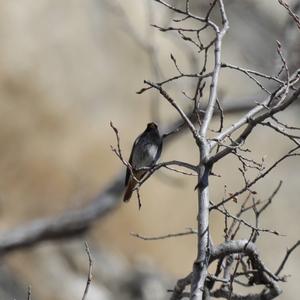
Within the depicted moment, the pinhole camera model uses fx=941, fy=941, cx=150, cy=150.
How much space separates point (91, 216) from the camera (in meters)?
9.70

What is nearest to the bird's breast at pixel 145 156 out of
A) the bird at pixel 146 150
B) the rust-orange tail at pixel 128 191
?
the bird at pixel 146 150

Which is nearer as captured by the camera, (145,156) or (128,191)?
(145,156)

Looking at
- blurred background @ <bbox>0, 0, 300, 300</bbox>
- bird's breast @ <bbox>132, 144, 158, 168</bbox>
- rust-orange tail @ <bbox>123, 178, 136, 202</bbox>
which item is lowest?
bird's breast @ <bbox>132, 144, 158, 168</bbox>

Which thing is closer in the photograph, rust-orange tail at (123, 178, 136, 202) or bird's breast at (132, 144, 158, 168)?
bird's breast at (132, 144, 158, 168)

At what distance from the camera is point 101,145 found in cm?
1374

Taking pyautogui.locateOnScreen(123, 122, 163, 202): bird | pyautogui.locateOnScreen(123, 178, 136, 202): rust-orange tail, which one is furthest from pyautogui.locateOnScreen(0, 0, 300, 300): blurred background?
pyautogui.locateOnScreen(123, 122, 163, 202): bird

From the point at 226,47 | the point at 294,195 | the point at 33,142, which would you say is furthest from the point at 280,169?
the point at 33,142

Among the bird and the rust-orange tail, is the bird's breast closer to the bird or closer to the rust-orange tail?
the bird

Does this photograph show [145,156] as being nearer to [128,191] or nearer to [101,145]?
[128,191]

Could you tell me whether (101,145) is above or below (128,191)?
above

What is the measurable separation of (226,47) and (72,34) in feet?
8.59

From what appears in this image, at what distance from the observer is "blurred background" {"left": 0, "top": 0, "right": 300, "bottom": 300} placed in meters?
12.0

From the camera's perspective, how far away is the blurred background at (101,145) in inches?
472

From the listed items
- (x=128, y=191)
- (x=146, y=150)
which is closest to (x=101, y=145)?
(x=128, y=191)
